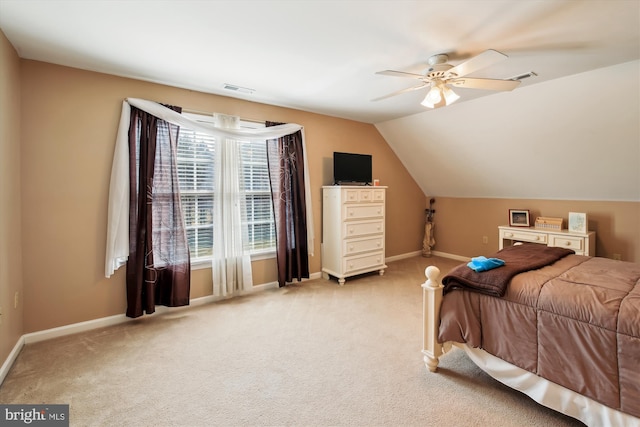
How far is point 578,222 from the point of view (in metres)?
3.94

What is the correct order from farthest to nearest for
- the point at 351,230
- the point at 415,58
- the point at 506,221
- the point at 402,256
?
the point at 402,256, the point at 506,221, the point at 351,230, the point at 415,58

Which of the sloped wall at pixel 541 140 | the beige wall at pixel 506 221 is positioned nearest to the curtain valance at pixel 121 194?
Answer: the sloped wall at pixel 541 140

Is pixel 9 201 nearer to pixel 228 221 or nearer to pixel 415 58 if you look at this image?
pixel 228 221

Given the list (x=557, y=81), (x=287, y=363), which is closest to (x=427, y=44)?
(x=557, y=81)

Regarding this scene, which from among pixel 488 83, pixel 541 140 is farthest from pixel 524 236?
pixel 488 83

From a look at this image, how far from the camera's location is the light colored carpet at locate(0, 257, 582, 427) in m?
1.74

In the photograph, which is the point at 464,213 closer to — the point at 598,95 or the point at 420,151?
the point at 420,151

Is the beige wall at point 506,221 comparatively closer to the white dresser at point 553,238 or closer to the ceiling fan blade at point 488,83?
the white dresser at point 553,238

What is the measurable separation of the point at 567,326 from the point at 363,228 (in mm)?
2762

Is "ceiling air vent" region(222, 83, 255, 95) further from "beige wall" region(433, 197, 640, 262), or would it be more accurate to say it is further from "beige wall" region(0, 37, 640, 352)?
"beige wall" region(433, 197, 640, 262)

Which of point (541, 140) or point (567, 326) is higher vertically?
point (541, 140)

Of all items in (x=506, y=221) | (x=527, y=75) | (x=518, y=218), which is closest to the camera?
A: (x=527, y=75)

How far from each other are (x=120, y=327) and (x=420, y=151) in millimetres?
4685

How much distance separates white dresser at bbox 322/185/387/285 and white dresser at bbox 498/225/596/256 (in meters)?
1.87
